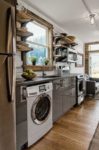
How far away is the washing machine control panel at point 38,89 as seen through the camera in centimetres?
207

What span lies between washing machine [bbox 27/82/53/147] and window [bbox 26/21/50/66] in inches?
39.6

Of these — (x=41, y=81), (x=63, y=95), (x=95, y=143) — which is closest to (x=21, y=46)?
(x=41, y=81)

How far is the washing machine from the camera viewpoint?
2100 mm

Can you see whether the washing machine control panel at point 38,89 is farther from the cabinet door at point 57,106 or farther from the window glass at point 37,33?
the window glass at point 37,33

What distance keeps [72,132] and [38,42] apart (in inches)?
88.6

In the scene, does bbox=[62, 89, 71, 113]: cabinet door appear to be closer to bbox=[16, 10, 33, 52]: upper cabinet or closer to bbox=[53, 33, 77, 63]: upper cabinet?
bbox=[53, 33, 77, 63]: upper cabinet

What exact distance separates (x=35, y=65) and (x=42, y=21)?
1167 millimetres

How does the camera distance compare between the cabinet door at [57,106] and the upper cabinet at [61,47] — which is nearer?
the cabinet door at [57,106]

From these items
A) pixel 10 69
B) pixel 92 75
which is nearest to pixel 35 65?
pixel 10 69

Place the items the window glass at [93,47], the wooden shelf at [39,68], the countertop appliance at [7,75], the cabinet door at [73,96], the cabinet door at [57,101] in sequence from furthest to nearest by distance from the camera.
Result: the window glass at [93,47], the cabinet door at [73,96], the wooden shelf at [39,68], the cabinet door at [57,101], the countertop appliance at [7,75]

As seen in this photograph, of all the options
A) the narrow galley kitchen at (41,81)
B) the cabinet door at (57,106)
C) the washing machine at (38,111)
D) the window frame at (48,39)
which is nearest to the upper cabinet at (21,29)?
the narrow galley kitchen at (41,81)

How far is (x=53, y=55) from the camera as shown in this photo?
417cm

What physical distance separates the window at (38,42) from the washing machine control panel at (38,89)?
0.90 m

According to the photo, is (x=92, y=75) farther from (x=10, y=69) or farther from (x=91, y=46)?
(x=10, y=69)
